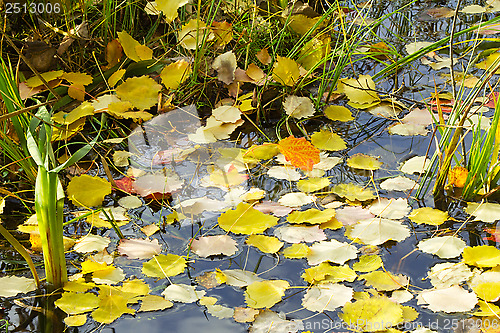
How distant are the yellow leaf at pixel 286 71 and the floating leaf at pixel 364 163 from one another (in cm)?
33

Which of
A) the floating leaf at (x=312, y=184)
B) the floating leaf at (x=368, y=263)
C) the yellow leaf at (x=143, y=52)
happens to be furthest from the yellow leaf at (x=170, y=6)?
the floating leaf at (x=368, y=263)

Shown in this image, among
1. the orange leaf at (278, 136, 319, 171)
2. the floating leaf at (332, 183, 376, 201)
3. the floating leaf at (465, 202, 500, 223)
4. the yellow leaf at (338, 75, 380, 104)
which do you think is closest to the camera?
the floating leaf at (465, 202, 500, 223)

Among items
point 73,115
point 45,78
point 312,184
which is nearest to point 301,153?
point 312,184

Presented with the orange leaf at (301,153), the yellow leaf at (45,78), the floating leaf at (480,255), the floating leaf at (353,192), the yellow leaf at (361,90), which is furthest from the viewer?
the yellow leaf at (361,90)

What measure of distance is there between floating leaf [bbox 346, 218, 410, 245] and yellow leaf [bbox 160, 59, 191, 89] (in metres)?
0.75

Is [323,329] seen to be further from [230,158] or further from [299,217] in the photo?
[230,158]

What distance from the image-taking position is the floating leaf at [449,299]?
0.88 meters

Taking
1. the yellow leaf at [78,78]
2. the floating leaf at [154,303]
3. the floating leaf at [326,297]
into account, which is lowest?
the floating leaf at [154,303]

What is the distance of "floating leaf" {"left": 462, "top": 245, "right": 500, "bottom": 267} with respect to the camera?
971 millimetres

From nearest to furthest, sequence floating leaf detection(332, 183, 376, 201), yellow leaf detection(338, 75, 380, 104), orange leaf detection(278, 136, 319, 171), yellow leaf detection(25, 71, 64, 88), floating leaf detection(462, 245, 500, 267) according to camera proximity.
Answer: floating leaf detection(462, 245, 500, 267)
floating leaf detection(332, 183, 376, 201)
orange leaf detection(278, 136, 319, 171)
yellow leaf detection(25, 71, 64, 88)
yellow leaf detection(338, 75, 380, 104)

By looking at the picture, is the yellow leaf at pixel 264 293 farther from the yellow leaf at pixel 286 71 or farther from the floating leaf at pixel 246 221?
the yellow leaf at pixel 286 71

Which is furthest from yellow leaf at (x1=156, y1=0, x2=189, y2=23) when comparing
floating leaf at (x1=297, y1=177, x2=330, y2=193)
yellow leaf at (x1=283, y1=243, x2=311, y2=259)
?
yellow leaf at (x1=283, y1=243, x2=311, y2=259)

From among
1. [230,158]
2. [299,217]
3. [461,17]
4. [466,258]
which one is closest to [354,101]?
[230,158]

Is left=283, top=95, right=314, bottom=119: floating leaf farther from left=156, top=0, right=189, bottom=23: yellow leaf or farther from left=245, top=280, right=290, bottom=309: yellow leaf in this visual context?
left=245, top=280, right=290, bottom=309: yellow leaf
